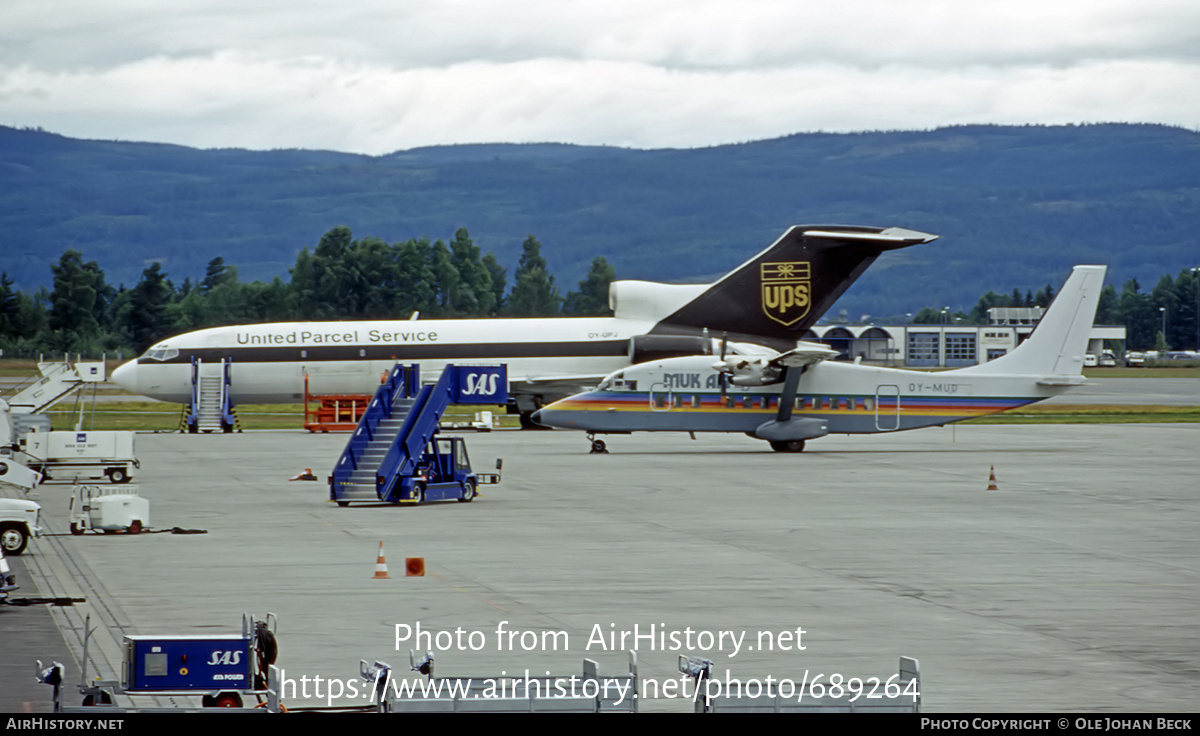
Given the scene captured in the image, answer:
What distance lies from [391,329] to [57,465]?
72.8 ft

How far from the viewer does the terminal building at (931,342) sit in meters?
152

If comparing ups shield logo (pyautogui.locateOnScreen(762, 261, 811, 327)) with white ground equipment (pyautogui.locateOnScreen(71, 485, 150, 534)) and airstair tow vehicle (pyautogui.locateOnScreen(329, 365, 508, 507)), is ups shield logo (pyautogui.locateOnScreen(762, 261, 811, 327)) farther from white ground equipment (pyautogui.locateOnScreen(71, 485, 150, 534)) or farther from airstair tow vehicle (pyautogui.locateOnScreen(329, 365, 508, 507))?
white ground equipment (pyautogui.locateOnScreen(71, 485, 150, 534))

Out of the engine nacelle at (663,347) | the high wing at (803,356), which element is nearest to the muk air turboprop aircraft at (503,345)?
the engine nacelle at (663,347)

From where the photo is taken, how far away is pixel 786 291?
51844 mm

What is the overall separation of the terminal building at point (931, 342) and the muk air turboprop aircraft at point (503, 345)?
3920 inches

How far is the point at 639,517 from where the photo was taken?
2530cm

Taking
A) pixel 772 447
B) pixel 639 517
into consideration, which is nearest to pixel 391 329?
pixel 772 447

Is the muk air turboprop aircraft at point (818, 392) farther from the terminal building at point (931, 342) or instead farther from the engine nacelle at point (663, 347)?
the terminal building at point (931, 342)

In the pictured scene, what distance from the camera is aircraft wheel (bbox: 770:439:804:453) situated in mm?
42719

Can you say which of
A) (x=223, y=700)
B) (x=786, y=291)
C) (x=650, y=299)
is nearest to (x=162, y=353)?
(x=650, y=299)

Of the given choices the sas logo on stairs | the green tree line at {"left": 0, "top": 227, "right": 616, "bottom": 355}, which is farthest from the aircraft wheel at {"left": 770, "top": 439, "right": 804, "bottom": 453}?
the green tree line at {"left": 0, "top": 227, "right": 616, "bottom": 355}

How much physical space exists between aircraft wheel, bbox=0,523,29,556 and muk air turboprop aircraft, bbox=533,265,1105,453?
23.1 metres

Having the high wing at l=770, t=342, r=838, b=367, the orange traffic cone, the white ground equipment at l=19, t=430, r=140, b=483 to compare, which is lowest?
the orange traffic cone
